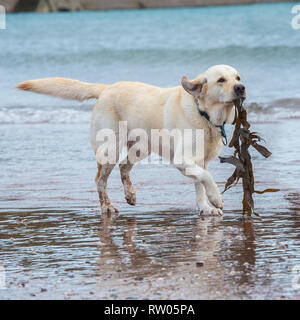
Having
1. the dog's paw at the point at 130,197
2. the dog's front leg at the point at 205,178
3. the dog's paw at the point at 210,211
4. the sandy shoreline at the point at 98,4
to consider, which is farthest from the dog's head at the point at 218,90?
the sandy shoreline at the point at 98,4

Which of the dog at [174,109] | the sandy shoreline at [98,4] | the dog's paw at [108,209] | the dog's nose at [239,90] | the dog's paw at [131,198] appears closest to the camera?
the dog's nose at [239,90]

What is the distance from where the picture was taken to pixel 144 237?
199 inches

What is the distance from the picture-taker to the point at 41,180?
7508mm

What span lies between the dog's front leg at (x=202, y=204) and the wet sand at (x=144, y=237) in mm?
104

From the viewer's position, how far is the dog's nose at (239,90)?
5.41 m

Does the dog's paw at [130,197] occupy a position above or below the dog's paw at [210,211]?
above

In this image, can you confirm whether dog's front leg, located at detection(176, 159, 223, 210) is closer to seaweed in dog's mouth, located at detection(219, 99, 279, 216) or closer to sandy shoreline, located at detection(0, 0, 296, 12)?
seaweed in dog's mouth, located at detection(219, 99, 279, 216)

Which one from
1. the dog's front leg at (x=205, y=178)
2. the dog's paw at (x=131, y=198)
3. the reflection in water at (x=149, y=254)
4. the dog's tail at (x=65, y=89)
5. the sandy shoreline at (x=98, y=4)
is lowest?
the reflection in water at (x=149, y=254)

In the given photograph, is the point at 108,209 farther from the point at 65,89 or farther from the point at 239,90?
the point at 239,90

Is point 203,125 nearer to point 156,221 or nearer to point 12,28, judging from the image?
point 156,221

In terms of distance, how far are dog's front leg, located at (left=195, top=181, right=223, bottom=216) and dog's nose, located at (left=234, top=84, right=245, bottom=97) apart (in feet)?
2.88

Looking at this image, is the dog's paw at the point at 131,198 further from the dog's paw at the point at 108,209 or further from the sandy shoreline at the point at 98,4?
the sandy shoreline at the point at 98,4

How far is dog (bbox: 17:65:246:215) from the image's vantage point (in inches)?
219

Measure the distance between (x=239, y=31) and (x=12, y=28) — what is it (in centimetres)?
1283
